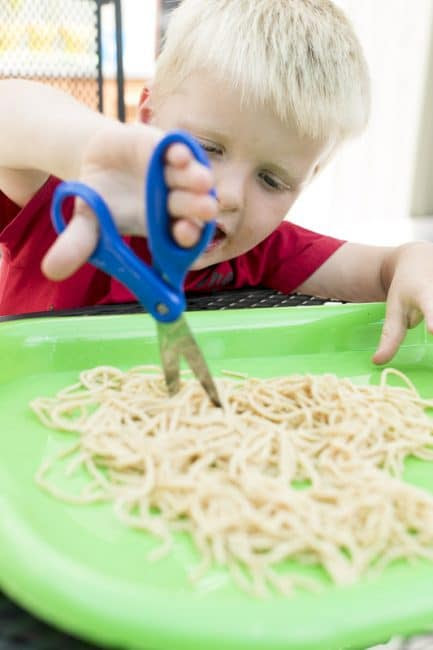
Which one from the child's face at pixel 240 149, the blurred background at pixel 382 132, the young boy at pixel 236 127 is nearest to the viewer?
the young boy at pixel 236 127

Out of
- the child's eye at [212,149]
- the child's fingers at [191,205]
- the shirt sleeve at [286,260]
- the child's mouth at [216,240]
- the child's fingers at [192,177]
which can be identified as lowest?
the shirt sleeve at [286,260]

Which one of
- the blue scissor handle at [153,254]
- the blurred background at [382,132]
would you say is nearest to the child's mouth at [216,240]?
the blue scissor handle at [153,254]

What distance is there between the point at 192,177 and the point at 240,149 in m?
0.45

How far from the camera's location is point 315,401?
774 mm

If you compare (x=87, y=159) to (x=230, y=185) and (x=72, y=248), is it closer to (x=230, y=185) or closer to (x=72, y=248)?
(x=72, y=248)

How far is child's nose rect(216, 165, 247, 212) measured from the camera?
93cm

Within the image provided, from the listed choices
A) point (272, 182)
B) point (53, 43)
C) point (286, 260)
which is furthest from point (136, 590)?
point (53, 43)

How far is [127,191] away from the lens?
597mm

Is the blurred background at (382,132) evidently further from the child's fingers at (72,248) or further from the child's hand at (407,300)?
the child's fingers at (72,248)

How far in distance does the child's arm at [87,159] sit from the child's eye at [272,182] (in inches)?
11.6

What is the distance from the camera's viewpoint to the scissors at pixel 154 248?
0.52 meters

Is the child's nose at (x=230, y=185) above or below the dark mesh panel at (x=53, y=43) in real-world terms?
below

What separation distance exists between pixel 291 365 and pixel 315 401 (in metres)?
0.14

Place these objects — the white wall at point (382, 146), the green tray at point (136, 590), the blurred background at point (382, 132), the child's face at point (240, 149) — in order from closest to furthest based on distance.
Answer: the green tray at point (136, 590) → the child's face at point (240, 149) → the blurred background at point (382, 132) → the white wall at point (382, 146)
